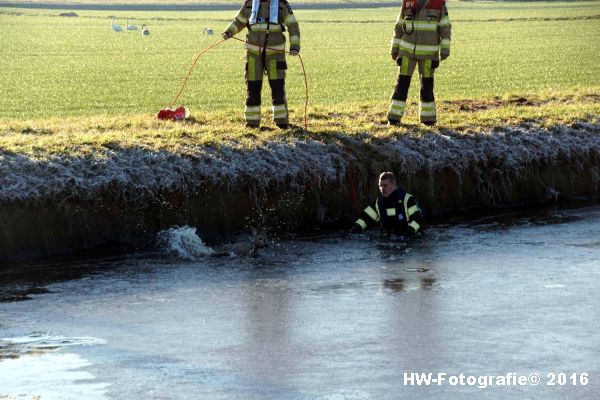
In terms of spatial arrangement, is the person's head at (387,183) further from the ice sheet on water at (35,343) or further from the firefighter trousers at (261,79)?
the ice sheet on water at (35,343)

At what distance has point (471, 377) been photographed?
25.3 feet

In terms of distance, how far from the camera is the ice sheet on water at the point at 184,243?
11.3 meters

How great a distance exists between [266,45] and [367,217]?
2.96 m

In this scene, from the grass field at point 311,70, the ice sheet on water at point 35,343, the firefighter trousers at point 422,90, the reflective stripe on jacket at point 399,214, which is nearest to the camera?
the ice sheet on water at point 35,343

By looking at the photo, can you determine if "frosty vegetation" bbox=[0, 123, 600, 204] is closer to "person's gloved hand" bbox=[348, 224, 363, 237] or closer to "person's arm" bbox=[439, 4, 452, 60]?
"person's gloved hand" bbox=[348, 224, 363, 237]

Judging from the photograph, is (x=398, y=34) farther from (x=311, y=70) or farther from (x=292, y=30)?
(x=311, y=70)

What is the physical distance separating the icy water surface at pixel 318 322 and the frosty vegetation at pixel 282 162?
0.84 metres

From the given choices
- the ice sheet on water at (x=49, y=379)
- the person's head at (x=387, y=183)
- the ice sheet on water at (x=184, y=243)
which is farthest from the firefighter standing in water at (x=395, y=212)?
the ice sheet on water at (x=49, y=379)

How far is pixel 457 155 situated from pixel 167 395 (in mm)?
7223

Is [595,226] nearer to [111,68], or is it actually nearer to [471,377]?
[471,377]

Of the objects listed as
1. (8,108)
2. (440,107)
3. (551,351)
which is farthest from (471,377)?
(8,108)

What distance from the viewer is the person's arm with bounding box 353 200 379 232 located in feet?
39.8

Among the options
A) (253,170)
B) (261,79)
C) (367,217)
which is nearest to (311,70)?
(261,79)

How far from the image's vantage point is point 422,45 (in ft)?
47.6
